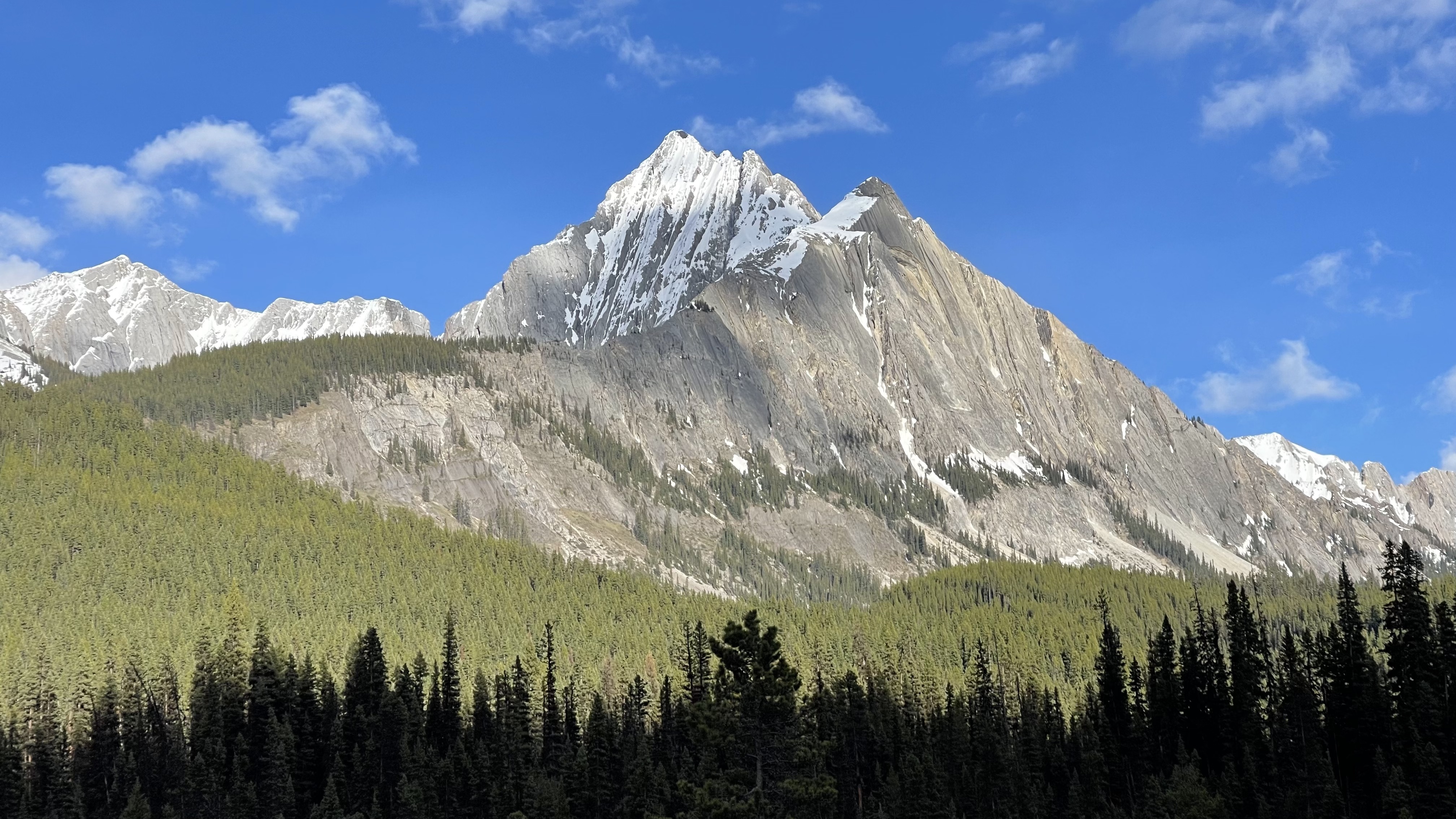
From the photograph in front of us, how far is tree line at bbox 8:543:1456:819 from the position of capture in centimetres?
7900

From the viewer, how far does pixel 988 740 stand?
321 feet

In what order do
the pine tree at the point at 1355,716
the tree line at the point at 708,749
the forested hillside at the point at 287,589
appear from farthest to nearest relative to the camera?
the forested hillside at the point at 287,589
the tree line at the point at 708,749
the pine tree at the point at 1355,716

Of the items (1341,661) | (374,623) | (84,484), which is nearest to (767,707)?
(1341,661)

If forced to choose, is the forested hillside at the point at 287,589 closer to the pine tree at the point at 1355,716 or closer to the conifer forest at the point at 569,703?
the conifer forest at the point at 569,703

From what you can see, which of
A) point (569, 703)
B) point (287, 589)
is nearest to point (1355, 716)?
point (569, 703)

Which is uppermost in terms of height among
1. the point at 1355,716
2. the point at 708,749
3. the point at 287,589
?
the point at 287,589

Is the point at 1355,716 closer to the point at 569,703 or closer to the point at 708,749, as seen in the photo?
the point at 708,749

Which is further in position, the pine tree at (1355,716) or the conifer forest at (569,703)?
the pine tree at (1355,716)

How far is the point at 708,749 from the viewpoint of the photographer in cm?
6256

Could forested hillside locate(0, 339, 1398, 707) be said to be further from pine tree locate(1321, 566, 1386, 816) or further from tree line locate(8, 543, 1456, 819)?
pine tree locate(1321, 566, 1386, 816)

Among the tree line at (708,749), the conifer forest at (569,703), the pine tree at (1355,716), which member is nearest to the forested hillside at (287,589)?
the conifer forest at (569,703)

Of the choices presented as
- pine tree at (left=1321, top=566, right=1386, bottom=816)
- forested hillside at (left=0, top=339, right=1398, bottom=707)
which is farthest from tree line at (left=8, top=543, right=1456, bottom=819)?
forested hillside at (left=0, top=339, right=1398, bottom=707)

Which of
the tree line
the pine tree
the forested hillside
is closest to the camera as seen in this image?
the pine tree

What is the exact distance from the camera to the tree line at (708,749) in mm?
79000
